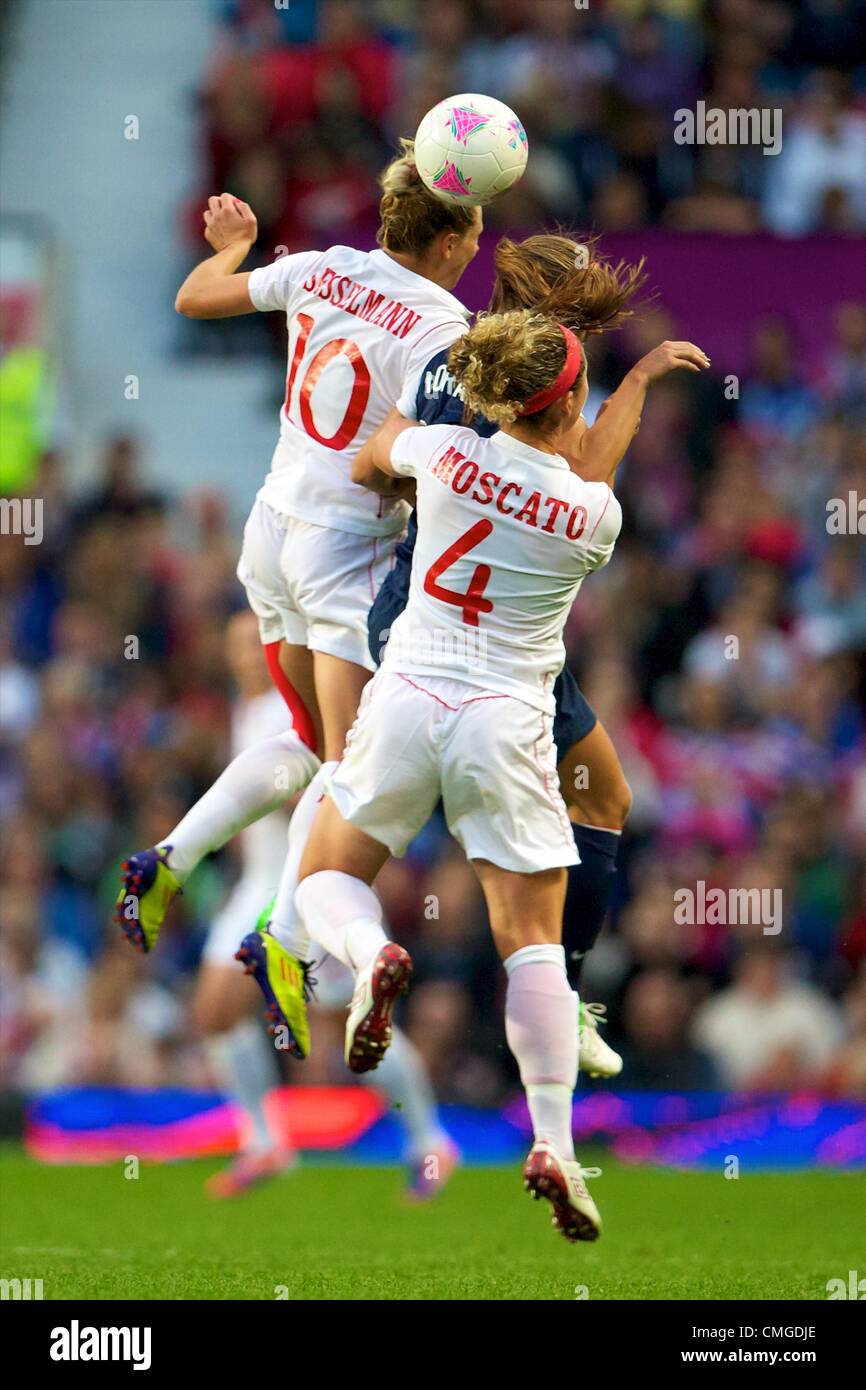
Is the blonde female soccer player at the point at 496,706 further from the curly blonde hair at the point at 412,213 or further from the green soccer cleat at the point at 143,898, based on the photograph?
the green soccer cleat at the point at 143,898

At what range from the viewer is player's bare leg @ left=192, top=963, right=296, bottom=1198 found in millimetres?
11648

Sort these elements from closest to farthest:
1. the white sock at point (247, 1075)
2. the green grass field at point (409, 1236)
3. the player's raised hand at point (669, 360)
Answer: the player's raised hand at point (669, 360), the green grass field at point (409, 1236), the white sock at point (247, 1075)

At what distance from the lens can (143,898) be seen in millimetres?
7531

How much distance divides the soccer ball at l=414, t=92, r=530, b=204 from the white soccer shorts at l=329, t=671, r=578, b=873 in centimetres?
145

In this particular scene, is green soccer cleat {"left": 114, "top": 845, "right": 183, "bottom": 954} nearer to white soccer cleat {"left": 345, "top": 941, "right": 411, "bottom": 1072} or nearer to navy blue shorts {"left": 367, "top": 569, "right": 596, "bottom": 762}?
navy blue shorts {"left": 367, "top": 569, "right": 596, "bottom": 762}

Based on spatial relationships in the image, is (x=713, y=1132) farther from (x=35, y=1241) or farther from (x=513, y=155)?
(x=513, y=155)

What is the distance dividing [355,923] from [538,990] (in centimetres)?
57

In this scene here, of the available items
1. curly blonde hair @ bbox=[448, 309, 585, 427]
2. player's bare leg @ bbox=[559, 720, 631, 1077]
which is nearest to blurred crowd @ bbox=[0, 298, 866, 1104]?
Answer: player's bare leg @ bbox=[559, 720, 631, 1077]

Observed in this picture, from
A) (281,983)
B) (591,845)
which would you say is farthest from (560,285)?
(281,983)

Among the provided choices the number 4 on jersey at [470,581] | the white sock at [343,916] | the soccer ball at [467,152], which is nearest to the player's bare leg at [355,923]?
the white sock at [343,916]

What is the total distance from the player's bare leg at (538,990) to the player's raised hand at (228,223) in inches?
87.8

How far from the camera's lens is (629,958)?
42.5ft

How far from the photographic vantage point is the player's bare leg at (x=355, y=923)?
6.45 meters

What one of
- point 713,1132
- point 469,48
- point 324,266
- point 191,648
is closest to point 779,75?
point 469,48
